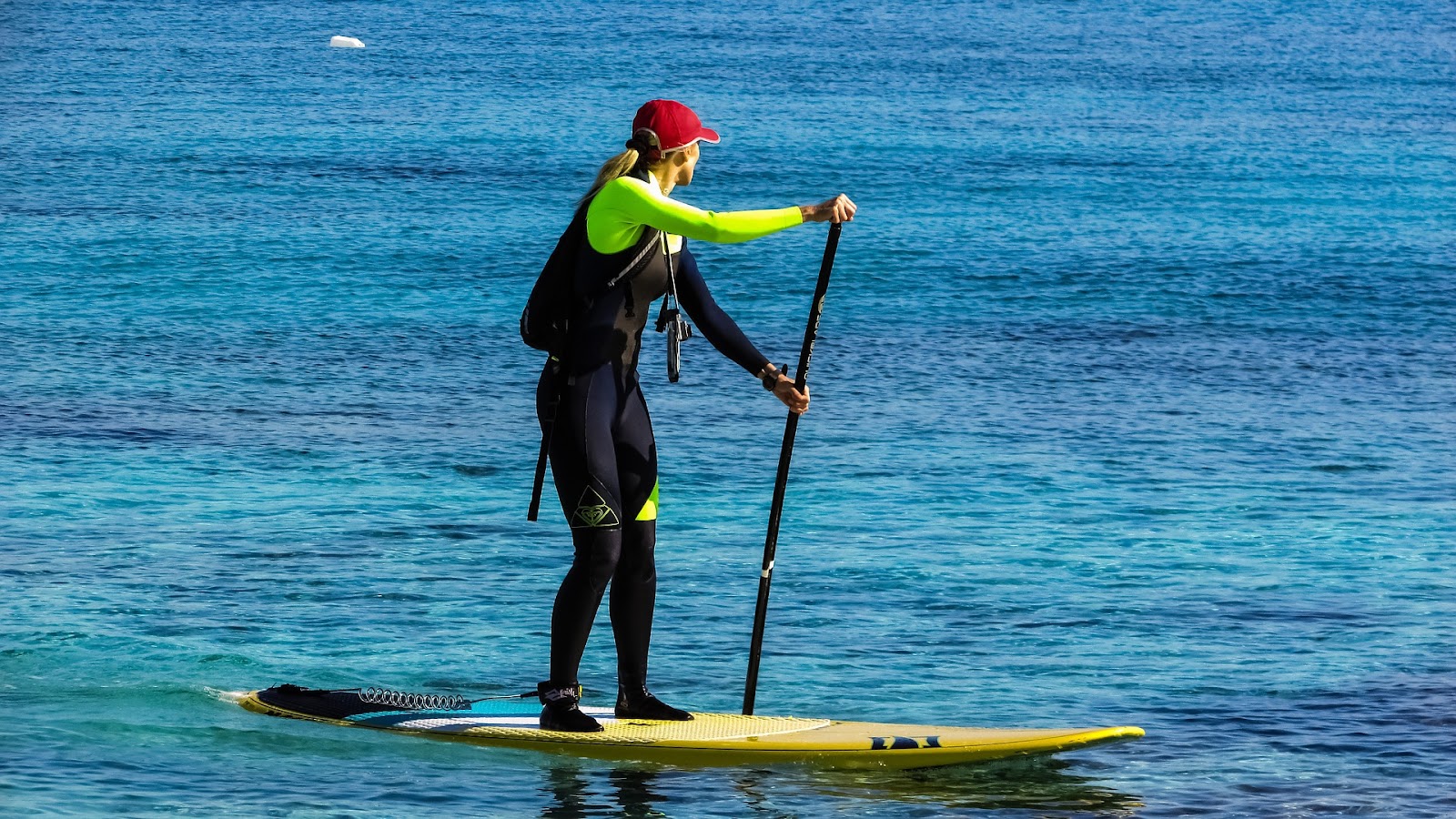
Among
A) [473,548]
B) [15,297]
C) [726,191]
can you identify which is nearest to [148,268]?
[15,297]

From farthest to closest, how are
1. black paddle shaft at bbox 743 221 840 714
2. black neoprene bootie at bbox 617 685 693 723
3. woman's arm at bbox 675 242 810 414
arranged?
1. black neoprene bootie at bbox 617 685 693 723
2. black paddle shaft at bbox 743 221 840 714
3. woman's arm at bbox 675 242 810 414

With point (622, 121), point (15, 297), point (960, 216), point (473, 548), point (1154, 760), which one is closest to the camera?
point (1154, 760)

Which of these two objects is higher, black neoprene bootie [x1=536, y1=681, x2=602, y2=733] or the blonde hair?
the blonde hair

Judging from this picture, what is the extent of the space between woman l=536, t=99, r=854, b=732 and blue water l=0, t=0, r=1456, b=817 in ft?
2.77

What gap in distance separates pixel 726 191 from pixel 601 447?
27049 mm

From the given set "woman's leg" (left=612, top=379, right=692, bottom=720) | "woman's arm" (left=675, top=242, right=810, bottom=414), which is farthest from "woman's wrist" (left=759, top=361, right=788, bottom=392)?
"woman's leg" (left=612, top=379, right=692, bottom=720)

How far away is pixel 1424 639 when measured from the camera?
432 inches

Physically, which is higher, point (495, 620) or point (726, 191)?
point (726, 191)

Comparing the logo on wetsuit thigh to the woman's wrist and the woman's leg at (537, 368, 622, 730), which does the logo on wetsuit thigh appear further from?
the woman's wrist

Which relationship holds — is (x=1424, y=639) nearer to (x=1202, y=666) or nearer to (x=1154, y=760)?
(x=1202, y=666)

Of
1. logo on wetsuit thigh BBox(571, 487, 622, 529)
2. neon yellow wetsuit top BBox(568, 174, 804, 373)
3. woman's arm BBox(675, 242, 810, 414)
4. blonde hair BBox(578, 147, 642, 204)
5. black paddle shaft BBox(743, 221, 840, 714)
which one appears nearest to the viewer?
neon yellow wetsuit top BBox(568, 174, 804, 373)

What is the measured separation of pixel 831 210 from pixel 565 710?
87.1 inches

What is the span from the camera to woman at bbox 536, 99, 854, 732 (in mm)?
7727

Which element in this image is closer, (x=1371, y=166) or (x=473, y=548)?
(x=473, y=548)
